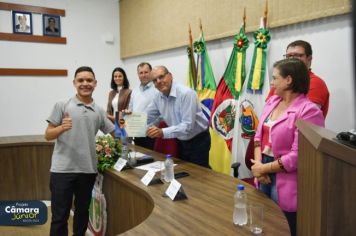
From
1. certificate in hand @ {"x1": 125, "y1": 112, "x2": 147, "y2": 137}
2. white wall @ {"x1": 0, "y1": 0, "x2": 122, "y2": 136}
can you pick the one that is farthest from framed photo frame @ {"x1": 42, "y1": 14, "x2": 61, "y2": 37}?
certificate in hand @ {"x1": 125, "y1": 112, "x2": 147, "y2": 137}

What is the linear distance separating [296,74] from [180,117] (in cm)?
111

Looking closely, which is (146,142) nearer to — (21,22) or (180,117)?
(180,117)

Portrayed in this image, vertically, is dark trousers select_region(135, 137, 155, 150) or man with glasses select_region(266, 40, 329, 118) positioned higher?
man with glasses select_region(266, 40, 329, 118)

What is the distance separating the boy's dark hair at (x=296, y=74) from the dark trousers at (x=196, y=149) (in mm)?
1098

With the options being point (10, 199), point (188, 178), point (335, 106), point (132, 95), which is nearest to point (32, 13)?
point (132, 95)

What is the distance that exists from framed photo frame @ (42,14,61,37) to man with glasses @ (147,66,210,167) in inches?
119

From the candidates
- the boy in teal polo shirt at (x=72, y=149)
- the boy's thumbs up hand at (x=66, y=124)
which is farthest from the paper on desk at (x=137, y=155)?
the boy's thumbs up hand at (x=66, y=124)

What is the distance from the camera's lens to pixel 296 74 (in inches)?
61.0

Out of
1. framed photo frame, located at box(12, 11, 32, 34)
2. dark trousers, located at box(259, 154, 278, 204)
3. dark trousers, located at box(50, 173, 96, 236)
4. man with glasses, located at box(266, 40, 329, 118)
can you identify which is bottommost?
dark trousers, located at box(50, 173, 96, 236)

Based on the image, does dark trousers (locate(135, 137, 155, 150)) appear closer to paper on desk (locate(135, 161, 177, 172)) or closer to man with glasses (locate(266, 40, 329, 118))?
paper on desk (locate(135, 161, 177, 172))

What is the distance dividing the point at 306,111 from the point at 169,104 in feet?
3.96

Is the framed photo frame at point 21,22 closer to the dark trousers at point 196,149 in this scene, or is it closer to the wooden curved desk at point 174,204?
the wooden curved desk at point 174,204

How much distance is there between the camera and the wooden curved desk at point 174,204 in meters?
1.28

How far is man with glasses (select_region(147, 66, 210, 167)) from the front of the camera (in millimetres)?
2326
